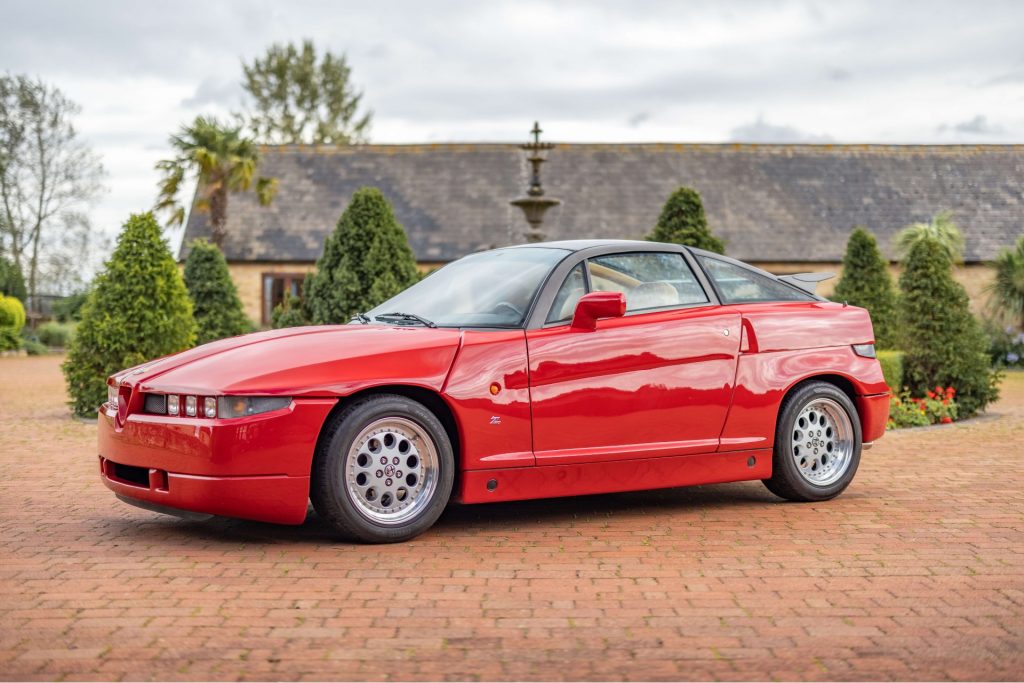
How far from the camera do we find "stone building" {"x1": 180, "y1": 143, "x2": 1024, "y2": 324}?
1217 inches

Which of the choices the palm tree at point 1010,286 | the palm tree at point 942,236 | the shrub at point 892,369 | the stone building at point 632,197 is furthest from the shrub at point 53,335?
the shrub at point 892,369

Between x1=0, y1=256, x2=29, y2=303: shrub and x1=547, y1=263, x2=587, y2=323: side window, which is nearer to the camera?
x1=547, y1=263, x2=587, y2=323: side window

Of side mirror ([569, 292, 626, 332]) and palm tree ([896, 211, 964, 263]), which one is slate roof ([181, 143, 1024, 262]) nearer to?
palm tree ([896, 211, 964, 263])

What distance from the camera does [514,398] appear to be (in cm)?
609

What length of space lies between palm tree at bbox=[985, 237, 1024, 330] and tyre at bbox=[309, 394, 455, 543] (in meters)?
25.7

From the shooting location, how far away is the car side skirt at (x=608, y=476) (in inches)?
239

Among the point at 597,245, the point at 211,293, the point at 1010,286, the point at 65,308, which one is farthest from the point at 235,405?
the point at 65,308

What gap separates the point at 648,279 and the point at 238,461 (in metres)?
2.63

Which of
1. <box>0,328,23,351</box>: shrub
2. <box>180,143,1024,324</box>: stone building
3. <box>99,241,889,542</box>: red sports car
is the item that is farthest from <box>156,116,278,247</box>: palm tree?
<box>99,241,889,542</box>: red sports car

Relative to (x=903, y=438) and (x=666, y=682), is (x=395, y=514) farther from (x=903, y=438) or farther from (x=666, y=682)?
(x=903, y=438)

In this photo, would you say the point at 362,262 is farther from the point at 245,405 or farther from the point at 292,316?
the point at 245,405

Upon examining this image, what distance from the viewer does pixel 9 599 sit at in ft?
15.9

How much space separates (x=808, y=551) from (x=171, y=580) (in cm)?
304

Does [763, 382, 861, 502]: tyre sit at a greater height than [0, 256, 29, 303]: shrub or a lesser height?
lesser
